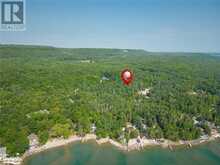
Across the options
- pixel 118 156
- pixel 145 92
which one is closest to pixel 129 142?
pixel 118 156

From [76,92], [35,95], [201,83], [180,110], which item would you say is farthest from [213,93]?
[35,95]

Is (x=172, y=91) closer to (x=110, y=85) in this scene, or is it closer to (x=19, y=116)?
(x=110, y=85)

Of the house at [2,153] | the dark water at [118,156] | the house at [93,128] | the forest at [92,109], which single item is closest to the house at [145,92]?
the forest at [92,109]

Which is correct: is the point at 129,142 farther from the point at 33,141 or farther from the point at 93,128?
the point at 33,141

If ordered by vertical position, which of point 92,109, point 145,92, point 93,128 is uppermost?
point 145,92

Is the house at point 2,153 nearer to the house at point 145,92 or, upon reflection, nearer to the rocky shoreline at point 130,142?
the rocky shoreline at point 130,142

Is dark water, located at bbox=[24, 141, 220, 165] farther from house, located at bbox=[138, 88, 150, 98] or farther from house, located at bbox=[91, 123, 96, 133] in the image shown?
house, located at bbox=[138, 88, 150, 98]
